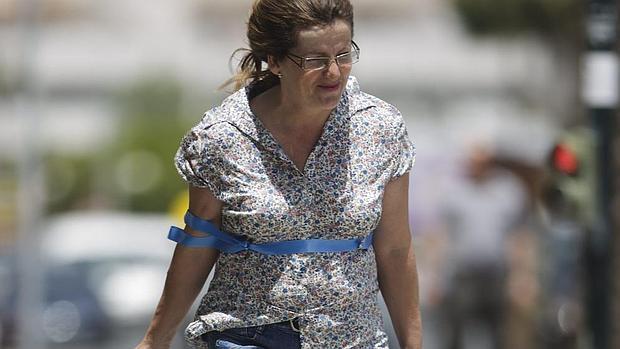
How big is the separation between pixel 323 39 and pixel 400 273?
0.77 meters

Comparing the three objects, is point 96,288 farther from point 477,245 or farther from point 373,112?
point 373,112

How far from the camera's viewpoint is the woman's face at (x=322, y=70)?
3.90 metres

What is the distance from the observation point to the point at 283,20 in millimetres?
3920

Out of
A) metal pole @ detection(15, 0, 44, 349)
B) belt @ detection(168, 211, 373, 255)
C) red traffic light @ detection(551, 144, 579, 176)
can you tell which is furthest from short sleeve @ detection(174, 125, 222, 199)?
metal pole @ detection(15, 0, 44, 349)

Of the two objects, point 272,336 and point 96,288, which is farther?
point 96,288

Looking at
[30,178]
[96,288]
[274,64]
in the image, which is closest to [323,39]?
[274,64]

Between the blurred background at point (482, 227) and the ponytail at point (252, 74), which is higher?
the ponytail at point (252, 74)

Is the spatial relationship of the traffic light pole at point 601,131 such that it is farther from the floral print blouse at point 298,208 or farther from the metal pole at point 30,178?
the metal pole at point 30,178

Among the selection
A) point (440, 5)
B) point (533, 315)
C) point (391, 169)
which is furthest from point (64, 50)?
point (391, 169)

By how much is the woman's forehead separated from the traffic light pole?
12.4 feet

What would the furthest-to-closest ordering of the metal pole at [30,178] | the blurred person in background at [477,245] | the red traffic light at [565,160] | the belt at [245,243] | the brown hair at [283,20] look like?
the metal pole at [30,178], the blurred person in background at [477,245], the red traffic light at [565,160], the belt at [245,243], the brown hair at [283,20]

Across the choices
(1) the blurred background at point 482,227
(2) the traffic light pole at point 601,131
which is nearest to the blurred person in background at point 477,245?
(1) the blurred background at point 482,227

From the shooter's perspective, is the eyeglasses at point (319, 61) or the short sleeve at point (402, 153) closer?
the eyeglasses at point (319, 61)

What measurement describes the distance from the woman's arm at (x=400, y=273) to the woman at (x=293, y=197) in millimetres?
24
